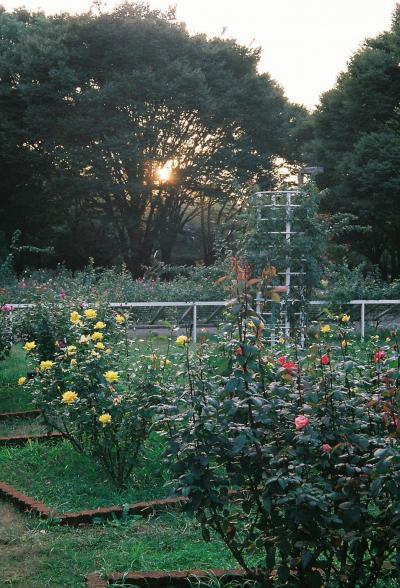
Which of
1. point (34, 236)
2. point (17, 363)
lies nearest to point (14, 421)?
point (17, 363)

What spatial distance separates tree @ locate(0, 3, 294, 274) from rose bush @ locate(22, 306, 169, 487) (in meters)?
23.7

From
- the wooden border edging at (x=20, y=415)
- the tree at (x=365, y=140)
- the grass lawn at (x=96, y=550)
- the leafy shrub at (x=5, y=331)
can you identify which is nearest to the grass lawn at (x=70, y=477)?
the grass lawn at (x=96, y=550)

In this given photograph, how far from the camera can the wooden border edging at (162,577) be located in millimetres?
3895

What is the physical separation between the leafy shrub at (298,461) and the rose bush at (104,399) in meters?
1.75

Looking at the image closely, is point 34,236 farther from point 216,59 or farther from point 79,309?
point 79,309

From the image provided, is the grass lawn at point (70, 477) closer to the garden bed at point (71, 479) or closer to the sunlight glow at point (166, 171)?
the garden bed at point (71, 479)

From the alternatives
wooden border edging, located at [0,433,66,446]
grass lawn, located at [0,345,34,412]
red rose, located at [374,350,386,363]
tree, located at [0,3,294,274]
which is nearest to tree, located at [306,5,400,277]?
tree, located at [0,3,294,274]

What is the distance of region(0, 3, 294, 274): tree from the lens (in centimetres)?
2944

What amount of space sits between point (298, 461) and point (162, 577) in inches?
45.2

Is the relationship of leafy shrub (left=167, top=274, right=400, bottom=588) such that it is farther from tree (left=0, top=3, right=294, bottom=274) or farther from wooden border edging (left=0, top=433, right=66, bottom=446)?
tree (left=0, top=3, right=294, bottom=274)

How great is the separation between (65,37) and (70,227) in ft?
24.3

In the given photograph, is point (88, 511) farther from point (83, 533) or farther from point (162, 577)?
point (162, 577)

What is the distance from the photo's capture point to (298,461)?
10.4 feet

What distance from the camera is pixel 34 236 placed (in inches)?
1283
